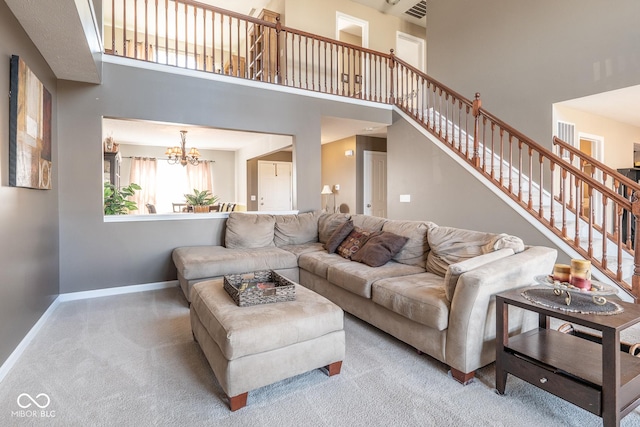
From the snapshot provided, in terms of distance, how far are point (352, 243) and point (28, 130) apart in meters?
2.93

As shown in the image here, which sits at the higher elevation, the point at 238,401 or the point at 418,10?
the point at 418,10

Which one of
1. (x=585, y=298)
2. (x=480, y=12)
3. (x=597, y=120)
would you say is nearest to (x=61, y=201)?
(x=585, y=298)

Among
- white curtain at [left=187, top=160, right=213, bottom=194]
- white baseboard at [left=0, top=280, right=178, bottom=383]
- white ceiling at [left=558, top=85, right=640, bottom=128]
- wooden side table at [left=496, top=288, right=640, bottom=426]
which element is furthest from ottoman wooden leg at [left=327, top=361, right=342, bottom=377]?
white curtain at [left=187, top=160, right=213, bottom=194]

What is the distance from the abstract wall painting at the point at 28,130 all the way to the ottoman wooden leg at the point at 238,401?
2.05 metres

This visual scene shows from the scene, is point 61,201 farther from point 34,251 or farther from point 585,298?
point 585,298

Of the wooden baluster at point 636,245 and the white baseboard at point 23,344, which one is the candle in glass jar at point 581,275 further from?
the white baseboard at point 23,344

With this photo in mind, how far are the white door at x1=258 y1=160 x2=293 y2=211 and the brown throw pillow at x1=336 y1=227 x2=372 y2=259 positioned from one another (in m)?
5.04

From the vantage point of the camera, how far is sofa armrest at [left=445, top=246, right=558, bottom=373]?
1.92 meters

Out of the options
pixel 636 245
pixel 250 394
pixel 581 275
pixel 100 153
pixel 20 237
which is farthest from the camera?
pixel 100 153

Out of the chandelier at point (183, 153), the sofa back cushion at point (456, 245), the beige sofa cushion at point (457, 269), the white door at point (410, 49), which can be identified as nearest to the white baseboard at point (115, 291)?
the sofa back cushion at point (456, 245)

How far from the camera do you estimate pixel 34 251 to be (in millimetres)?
2727

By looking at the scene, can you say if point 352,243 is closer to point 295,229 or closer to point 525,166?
point 295,229

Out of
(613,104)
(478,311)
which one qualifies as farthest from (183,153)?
(613,104)

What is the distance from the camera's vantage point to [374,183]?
24.6ft
